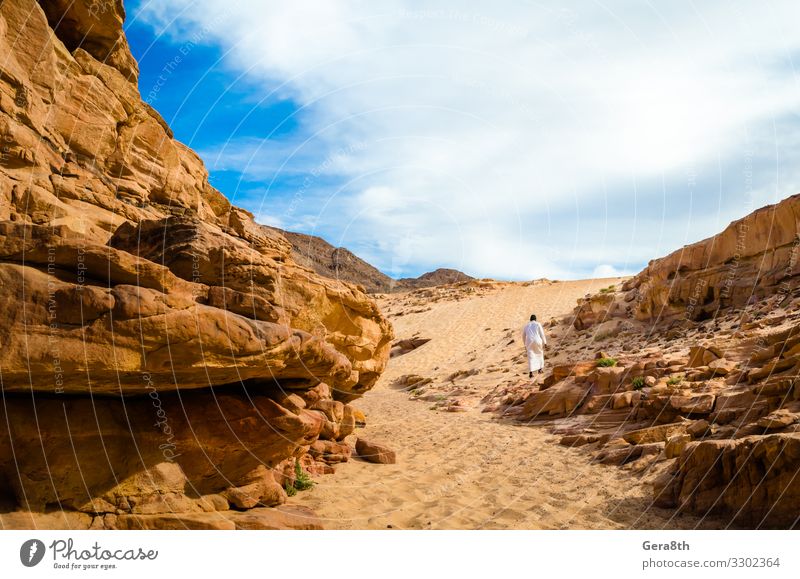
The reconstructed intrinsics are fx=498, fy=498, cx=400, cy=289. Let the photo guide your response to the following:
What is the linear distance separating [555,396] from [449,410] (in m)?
4.66

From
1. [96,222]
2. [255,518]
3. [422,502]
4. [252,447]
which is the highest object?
[96,222]

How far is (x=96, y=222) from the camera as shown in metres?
7.14

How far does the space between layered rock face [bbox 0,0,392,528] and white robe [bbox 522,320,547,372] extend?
11081 mm

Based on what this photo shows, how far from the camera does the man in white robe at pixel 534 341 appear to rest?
1920cm

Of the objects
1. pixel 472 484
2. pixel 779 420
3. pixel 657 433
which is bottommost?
pixel 472 484

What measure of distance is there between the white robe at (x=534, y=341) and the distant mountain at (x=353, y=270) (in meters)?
56.0

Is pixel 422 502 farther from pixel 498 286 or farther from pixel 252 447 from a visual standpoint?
pixel 498 286

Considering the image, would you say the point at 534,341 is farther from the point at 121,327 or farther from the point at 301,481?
the point at 121,327

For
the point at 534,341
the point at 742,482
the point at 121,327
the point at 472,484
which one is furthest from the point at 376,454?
the point at 534,341

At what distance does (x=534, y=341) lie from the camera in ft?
63.6

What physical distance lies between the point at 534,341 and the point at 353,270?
2830 inches

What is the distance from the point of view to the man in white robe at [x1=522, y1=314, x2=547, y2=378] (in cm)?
1920

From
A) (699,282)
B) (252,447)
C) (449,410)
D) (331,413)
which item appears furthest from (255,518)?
(699,282)

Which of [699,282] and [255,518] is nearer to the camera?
[255,518]
